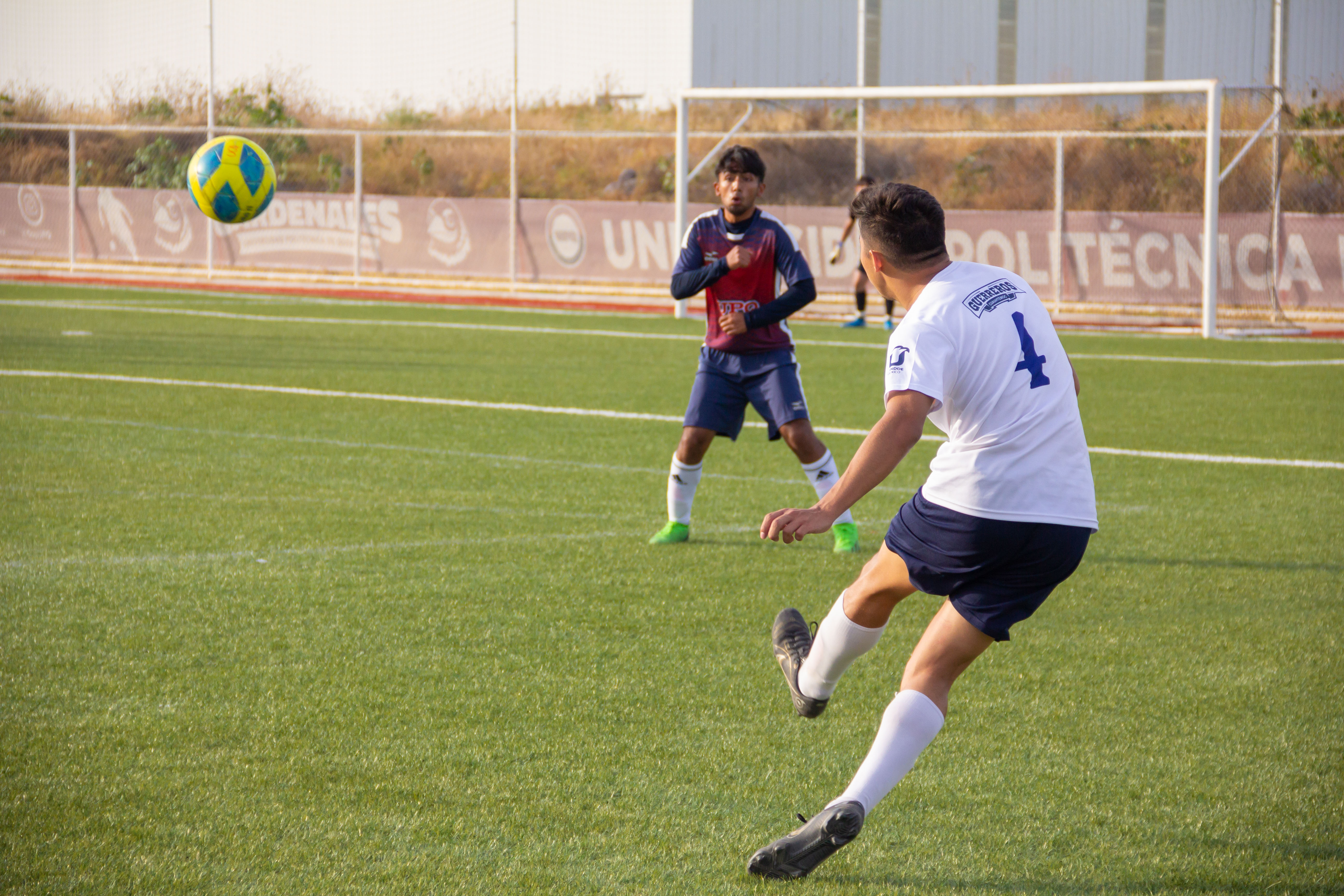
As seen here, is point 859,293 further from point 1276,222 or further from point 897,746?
point 897,746

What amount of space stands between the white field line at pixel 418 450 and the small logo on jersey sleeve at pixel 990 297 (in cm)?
540

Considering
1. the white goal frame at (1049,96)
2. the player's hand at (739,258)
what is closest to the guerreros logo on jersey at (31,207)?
the white goal frame at (1049,96)

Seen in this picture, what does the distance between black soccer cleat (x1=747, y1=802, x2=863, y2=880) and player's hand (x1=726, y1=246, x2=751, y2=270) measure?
409 centimetres

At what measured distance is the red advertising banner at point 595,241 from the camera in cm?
2134

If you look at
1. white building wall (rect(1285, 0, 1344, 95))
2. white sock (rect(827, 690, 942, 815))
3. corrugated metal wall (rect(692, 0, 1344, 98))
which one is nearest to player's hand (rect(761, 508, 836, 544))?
white sock (rect(827, 690, 942, 815))

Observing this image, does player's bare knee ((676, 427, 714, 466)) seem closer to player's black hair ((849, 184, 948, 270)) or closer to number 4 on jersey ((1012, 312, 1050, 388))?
player's black hair ((849, 184, 948, 270))

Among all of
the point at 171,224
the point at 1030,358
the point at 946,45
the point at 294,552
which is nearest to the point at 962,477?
the point at 1030,358

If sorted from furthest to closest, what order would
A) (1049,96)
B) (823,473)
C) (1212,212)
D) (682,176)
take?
(682,176), (1049,96), (1212,212), (823,473)

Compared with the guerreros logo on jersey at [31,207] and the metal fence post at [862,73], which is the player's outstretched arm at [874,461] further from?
the guerreros logo on jersey at [31,207]

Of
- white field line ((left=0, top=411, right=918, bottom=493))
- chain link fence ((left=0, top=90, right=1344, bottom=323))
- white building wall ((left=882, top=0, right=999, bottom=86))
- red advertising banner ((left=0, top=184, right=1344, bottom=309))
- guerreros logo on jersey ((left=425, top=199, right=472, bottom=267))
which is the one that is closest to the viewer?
white field line ((left=0, top=411, right=918, bottom=493))

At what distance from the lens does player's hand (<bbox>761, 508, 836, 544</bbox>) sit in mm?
3365

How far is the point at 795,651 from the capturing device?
4285mm

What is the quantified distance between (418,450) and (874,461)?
23.9ft

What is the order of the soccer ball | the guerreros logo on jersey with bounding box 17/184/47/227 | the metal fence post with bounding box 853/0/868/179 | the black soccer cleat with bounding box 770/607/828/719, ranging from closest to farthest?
1. the black soccer cleat with bounding box 770/607/828/719
2. the soccer ball
3. the metal fence post with bounding box 853/0/868/179
4. the guerreros logo on jersey with bounding box 17/184/47/227
